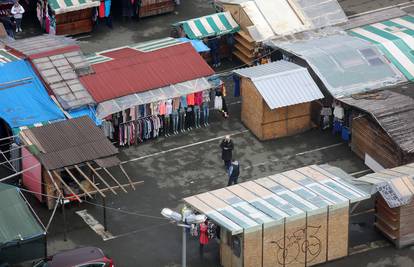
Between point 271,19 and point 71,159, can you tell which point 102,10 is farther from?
point 71,159

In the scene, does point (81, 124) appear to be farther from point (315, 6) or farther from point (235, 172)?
point (315, 6)

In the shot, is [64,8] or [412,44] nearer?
[412,44]

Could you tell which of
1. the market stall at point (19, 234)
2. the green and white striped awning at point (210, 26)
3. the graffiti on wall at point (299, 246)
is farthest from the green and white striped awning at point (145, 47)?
the graffiti on wall at point (299, 246)

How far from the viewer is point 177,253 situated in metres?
41.0

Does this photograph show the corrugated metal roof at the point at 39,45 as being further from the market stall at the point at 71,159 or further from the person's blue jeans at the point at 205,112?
the person's blue jeans at the point at 205,112

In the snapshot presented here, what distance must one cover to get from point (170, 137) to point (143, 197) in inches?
203

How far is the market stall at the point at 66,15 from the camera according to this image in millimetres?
55594

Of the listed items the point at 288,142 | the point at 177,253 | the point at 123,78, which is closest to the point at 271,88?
the point at 288,142

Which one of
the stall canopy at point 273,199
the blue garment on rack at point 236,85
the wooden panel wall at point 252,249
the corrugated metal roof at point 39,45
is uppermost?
the corrugated metal roof at point 39,45

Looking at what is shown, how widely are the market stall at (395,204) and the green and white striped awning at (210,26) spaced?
14.5 metres

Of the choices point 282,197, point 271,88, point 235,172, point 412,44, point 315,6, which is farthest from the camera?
point 315,6

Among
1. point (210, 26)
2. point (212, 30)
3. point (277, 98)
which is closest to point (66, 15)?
point (210, 26)

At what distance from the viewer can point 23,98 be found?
46.7 m

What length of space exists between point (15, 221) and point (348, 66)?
17574mm
